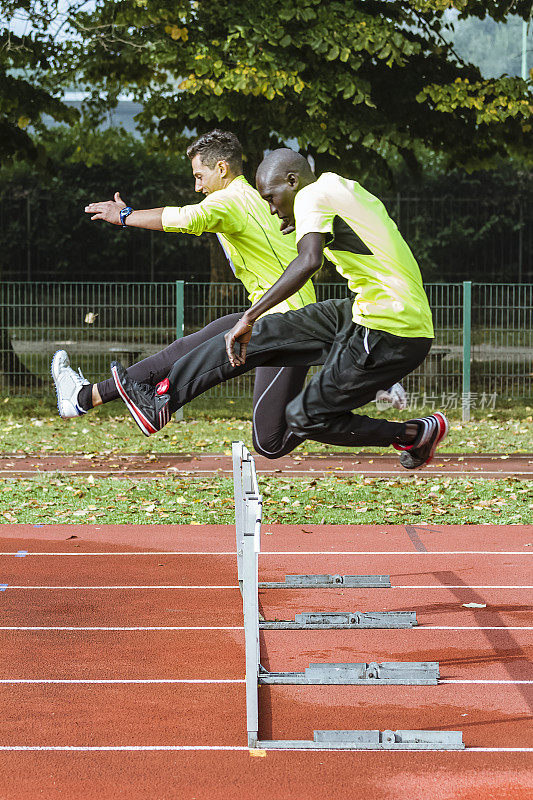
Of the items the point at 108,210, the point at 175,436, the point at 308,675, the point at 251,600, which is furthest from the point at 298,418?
the point at 175,436

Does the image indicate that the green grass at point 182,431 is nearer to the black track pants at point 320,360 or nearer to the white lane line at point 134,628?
the white lane line at point 134,628

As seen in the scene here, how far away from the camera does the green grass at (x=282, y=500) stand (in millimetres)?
10711

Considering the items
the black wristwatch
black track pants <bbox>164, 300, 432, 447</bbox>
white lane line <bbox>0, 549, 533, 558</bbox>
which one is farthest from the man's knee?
white lane line <bbox>0, 549, 533, 558</bbox>

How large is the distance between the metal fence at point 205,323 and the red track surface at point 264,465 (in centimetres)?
297

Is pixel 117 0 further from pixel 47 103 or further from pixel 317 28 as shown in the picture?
pixel 317 28

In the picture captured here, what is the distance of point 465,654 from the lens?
21.4ft

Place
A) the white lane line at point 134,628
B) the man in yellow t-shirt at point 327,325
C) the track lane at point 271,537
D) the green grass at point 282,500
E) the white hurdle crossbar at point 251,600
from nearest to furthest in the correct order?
the white hurdle crossbar at point 251,600, the man in yellow t-shirt at point 327,325, the white lane line at point 134,628, the track lane at point 271,537, the green grass at point 282,500

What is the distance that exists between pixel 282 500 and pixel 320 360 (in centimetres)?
627

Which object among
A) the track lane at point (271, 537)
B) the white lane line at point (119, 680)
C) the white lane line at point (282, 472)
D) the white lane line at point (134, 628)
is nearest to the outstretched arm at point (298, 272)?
the white lane line at point (119, 680)

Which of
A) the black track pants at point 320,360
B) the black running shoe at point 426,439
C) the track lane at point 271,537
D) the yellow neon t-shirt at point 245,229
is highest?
the yellow neon t-shirt at point 245,229

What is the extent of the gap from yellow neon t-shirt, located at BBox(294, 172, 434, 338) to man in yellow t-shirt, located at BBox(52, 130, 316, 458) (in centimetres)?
36

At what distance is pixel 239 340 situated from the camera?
16.8 feet

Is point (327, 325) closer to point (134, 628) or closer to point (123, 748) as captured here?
point (123, 748)

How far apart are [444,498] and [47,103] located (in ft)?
36.8
